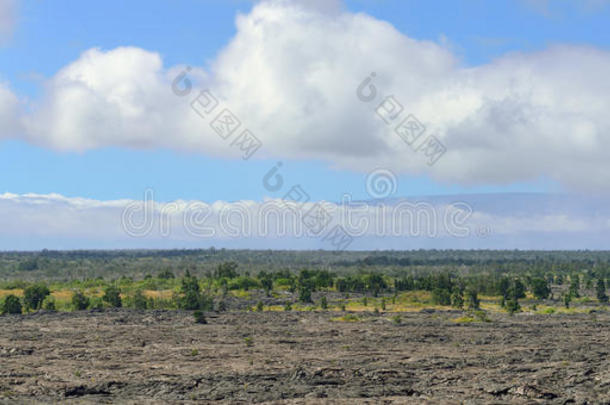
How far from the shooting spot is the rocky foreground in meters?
42.2

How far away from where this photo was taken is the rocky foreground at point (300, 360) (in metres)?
42.2

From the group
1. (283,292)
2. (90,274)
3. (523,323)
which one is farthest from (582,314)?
(90,274)

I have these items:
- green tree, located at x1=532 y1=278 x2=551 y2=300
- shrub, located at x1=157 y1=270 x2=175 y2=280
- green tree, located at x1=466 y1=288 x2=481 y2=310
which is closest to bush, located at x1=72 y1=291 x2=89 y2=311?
shrub, located at x1=157 y1=270 x2=175 y2=280

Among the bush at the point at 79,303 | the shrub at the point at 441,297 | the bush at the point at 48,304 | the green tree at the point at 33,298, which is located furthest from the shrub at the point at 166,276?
the shrub at the point at 441,297

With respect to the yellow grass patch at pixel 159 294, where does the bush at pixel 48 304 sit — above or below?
below

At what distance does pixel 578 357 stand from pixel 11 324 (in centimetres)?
5972

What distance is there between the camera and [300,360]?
181 feet

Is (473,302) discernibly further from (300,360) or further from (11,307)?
(11,307)

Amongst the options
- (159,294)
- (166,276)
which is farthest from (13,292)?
(166,276)

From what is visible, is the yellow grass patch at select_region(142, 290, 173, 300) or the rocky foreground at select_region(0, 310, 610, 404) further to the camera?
the yellow grass patch at select_region(142, 290, 173, 300)

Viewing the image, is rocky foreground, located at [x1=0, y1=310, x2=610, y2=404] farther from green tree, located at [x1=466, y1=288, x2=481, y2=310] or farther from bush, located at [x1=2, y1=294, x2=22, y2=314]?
green tree, located at [x1=466, y1=288, x2=481, y2=310]

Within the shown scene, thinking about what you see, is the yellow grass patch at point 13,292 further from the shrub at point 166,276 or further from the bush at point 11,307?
the shrub at point 166,276

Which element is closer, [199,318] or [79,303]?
[199,318]

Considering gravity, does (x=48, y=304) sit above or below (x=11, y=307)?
above
